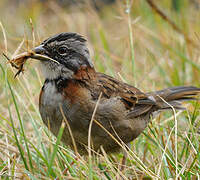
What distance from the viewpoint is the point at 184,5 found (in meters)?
7.30

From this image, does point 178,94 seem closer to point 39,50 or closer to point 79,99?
point 79,99

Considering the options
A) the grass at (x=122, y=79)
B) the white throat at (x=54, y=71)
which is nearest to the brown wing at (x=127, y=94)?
the grass at (x=122, y=79)

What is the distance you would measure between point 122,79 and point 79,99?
2.85ft

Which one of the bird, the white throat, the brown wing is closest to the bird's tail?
the brown wing

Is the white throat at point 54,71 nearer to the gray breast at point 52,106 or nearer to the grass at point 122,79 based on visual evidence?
the gray breast at point 52,106

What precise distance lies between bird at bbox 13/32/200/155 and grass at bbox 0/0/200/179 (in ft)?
0.54

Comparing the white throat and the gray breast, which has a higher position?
the white throat

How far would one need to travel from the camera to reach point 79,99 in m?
3.59

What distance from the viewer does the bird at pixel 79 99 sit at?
3561 mm

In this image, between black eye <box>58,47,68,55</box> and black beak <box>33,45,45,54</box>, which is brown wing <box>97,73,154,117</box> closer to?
black eye <box>58,47,68,55</box>

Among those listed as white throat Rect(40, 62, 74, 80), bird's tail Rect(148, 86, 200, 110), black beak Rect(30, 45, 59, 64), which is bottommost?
bird's tail Rect(148, 86, 200, 110)

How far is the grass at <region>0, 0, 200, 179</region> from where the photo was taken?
3.28 metres

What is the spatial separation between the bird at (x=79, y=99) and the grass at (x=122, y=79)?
163 millimetres

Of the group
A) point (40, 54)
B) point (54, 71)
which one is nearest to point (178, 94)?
point (54, 71)
